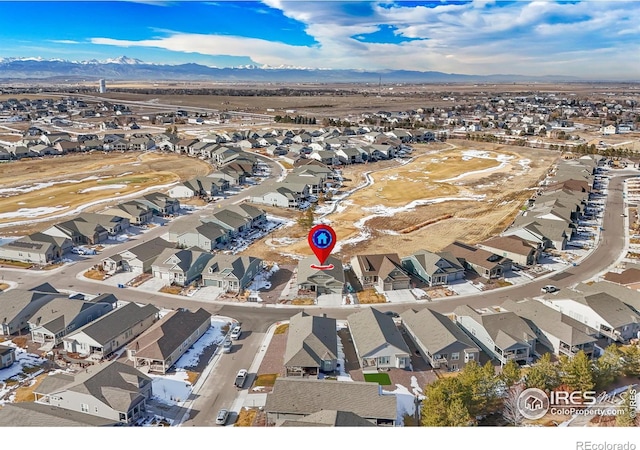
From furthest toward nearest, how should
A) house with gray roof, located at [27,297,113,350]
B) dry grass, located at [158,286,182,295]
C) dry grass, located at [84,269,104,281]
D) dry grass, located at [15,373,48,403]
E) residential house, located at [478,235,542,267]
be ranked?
residential house, located at [478,235,542,267]
dry grass, located at [84,269,104,281]
dry grass, located at [158,286,182,295]
house with gray roof, located at [27,297,113,350]
dry grass, located at [15,373,48,403]

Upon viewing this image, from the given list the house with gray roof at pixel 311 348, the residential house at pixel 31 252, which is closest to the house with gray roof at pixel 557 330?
the house with gray roof at pixel 311 348

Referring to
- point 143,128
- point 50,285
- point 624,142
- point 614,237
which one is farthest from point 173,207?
point 624,142

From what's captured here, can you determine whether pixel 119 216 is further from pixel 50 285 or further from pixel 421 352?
pixel 421 352

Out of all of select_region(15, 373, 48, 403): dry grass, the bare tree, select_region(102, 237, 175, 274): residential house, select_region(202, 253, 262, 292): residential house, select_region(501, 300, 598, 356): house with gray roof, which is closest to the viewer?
the bare tree

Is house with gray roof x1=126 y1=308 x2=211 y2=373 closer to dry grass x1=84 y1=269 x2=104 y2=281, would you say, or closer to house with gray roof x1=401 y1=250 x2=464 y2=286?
dry grass x1=84 y1=269 x2=104 y2=281

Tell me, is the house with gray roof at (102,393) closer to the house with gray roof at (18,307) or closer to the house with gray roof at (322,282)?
the house with gray roof at (18,307)

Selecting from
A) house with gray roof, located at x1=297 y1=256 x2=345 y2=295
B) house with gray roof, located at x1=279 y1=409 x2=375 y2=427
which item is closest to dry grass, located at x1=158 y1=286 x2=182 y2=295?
house with gray roof, located at x1=297 y1=256 x2=345 y2=295
